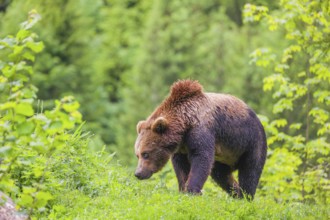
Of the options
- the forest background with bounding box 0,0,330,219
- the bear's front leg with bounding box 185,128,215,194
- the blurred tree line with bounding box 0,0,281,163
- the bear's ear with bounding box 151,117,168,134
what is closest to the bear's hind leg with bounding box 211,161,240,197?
the bear's front leg with bounding box 185,128,215,194

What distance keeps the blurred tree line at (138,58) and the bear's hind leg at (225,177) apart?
751 inches

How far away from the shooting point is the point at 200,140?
10086 mm

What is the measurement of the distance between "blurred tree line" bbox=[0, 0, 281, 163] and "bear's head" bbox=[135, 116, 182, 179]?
20113 millimetres

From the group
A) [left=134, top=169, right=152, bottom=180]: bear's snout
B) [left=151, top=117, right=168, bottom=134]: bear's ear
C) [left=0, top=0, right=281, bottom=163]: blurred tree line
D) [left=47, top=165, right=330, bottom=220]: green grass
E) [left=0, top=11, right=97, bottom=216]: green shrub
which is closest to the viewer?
[left=0, top=11, right=97, bottom=216]: green shrub

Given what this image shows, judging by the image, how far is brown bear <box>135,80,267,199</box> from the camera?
1010cm

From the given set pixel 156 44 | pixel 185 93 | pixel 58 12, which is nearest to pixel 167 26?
pixel 156 44

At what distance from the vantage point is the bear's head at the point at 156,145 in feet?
33.4

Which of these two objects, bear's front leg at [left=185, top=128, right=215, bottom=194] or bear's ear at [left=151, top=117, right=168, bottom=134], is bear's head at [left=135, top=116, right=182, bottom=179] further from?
bear's front leg at [left=185, top=128, right=215, bottom=194]

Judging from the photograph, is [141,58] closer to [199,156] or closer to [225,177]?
[225,177]

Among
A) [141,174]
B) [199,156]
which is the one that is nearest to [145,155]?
[141,174]

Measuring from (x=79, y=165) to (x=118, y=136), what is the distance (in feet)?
89.8

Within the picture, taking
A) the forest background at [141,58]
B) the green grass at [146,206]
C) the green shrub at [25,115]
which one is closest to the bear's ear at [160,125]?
the green grass at [146,206]

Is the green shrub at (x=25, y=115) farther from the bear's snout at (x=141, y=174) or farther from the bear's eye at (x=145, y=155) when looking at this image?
the bear's eye at (x=145, y=155)

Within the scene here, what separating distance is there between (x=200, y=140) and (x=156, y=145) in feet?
2.18
